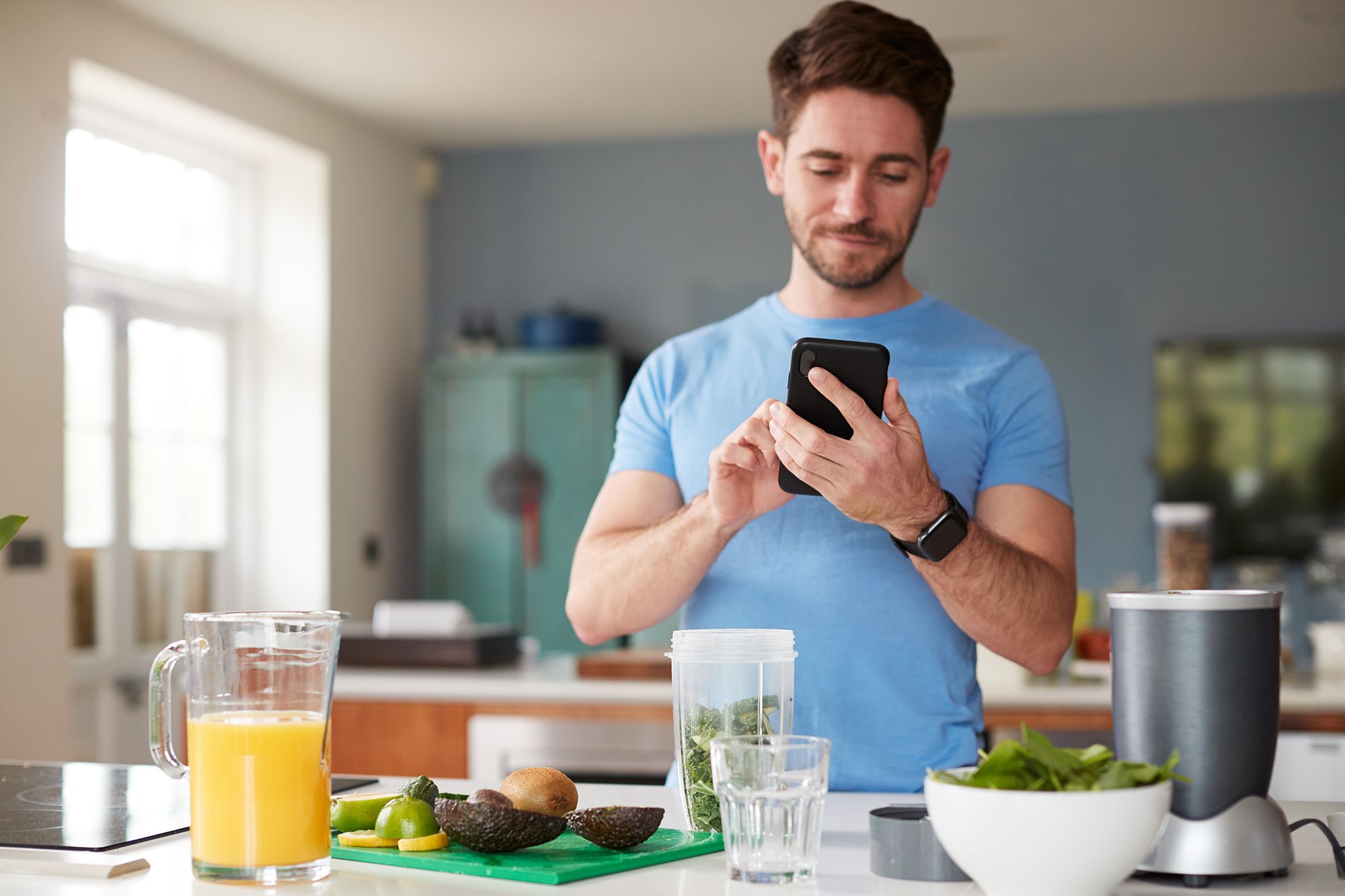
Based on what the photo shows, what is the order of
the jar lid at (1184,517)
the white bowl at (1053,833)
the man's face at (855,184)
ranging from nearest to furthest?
the white bowl at (1053,833)
the man's face at (855,184)
the jar lid at (1184,517)

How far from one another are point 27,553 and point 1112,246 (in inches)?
157

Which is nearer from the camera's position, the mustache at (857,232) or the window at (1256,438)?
the mustache at (857,232)

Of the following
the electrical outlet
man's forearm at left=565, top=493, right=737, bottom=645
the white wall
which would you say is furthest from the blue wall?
man's forearm at left=565, top=493, right=737, bottom=645

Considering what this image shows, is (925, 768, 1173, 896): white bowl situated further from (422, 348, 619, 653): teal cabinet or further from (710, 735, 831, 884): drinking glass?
(422, 348, 619, 653): teal cabinet

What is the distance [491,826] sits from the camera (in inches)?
39.3

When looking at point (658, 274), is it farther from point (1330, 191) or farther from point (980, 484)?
point (980, 484)

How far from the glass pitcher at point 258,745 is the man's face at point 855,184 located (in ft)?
2.74

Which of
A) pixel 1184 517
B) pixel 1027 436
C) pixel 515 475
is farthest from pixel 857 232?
pixel 515 475

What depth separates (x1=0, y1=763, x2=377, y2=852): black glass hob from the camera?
3.63 feet

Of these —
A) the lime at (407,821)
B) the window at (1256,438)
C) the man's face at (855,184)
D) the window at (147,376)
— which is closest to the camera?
the lime at (407,821)

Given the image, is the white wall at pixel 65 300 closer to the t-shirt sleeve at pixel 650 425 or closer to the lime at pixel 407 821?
the t-shirt sleeve at pixel 650 425

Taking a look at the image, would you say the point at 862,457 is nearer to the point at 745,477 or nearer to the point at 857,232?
the point at 745,477

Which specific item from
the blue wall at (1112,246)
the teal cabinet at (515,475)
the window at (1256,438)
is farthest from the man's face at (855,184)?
the window at (1256,438)

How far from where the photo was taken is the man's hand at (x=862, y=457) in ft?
3.95
